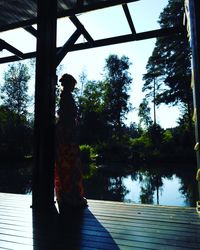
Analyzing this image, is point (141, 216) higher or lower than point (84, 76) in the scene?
lower

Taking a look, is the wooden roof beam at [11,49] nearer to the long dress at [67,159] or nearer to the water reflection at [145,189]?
the long dress at [67,159]

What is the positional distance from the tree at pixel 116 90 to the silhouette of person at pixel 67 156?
21.8 meters

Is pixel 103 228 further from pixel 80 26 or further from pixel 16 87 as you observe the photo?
pixel 16 87

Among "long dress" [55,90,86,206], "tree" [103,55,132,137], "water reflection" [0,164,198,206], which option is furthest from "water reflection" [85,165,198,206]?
"tree" [103,55,132,137]

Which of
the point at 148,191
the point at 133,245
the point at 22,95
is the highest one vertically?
the point at 22,95

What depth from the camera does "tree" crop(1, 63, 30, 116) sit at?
22312mm

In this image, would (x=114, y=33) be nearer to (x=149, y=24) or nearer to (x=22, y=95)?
(x=149, y=24)

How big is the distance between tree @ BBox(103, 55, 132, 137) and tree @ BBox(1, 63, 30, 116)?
25.8 ft

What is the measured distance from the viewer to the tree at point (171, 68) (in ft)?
68.5

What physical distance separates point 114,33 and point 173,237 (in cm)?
292

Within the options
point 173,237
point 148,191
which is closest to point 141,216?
point 173,237

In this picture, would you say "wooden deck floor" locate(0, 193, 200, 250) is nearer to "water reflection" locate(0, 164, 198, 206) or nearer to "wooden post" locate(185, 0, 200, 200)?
"wooden post" locate(185, 0, 200, 200)

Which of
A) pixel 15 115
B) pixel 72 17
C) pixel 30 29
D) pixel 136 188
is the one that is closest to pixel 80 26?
pixel 72 17

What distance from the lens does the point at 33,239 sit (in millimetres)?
1852
